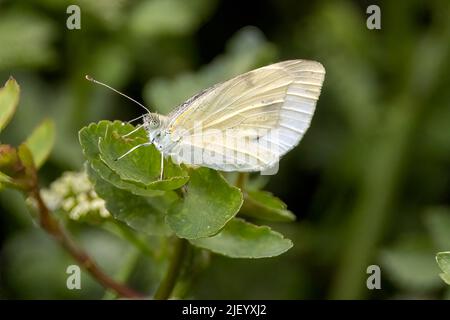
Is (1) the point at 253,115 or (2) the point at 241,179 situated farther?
(1) the point at 253,115

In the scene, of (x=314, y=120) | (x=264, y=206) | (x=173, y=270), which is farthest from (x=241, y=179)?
(x=314, y=120)

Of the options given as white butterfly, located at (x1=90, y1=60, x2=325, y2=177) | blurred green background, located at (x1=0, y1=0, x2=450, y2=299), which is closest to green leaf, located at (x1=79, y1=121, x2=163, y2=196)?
white butterfly, located at (x1=90, y1=60, x2=325, y2=177)

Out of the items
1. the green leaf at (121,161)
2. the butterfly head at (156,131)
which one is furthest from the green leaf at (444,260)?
the butterfly head at (156,131)

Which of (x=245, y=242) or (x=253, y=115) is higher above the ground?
(x=253, y=115)

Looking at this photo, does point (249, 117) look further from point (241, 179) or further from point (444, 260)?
point (444, 260)

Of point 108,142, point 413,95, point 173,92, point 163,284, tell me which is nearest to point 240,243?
point 163,284

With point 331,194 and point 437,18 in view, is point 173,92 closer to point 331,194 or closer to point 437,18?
point 331,194
